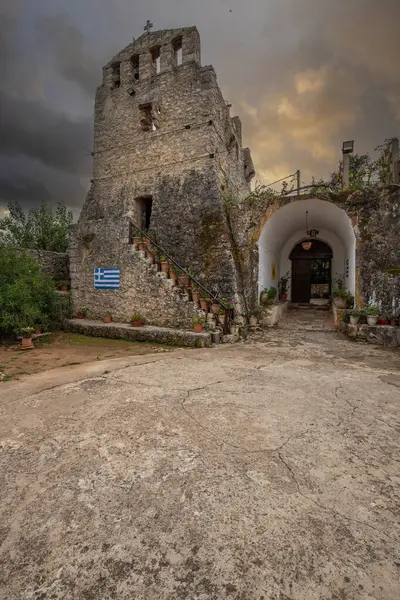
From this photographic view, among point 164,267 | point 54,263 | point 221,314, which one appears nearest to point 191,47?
point 164,267

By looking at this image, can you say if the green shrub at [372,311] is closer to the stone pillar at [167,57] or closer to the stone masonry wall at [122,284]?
the stone masonry wall at [122,284]

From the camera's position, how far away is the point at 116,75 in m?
13.5

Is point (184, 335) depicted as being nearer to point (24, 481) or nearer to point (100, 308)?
point (100, 308)

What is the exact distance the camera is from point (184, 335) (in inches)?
291

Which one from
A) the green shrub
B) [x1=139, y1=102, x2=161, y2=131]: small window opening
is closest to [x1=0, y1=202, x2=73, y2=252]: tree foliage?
[x1=139, y1=102, x2=161, y2=131]: small window opening

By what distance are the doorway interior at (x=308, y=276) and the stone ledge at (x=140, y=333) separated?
10204mm

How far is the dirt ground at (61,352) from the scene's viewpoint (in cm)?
548

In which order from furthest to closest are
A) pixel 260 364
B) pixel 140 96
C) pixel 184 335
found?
pixel 140 96
pixel 184 335
pixel 260 364

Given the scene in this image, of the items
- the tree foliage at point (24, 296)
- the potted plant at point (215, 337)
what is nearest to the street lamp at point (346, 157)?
the potted plant at point (215, 337)

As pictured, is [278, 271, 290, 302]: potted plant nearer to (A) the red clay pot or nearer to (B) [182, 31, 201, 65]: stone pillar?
(A) the red clay pot

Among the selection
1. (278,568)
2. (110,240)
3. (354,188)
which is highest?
(354,188)

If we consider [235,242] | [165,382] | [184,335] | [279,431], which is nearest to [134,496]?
[279,431]

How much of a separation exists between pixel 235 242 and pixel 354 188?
402 cm

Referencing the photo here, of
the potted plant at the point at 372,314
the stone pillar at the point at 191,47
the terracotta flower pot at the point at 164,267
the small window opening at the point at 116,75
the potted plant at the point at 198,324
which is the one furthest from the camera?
the small window opening at the point at 116,75
